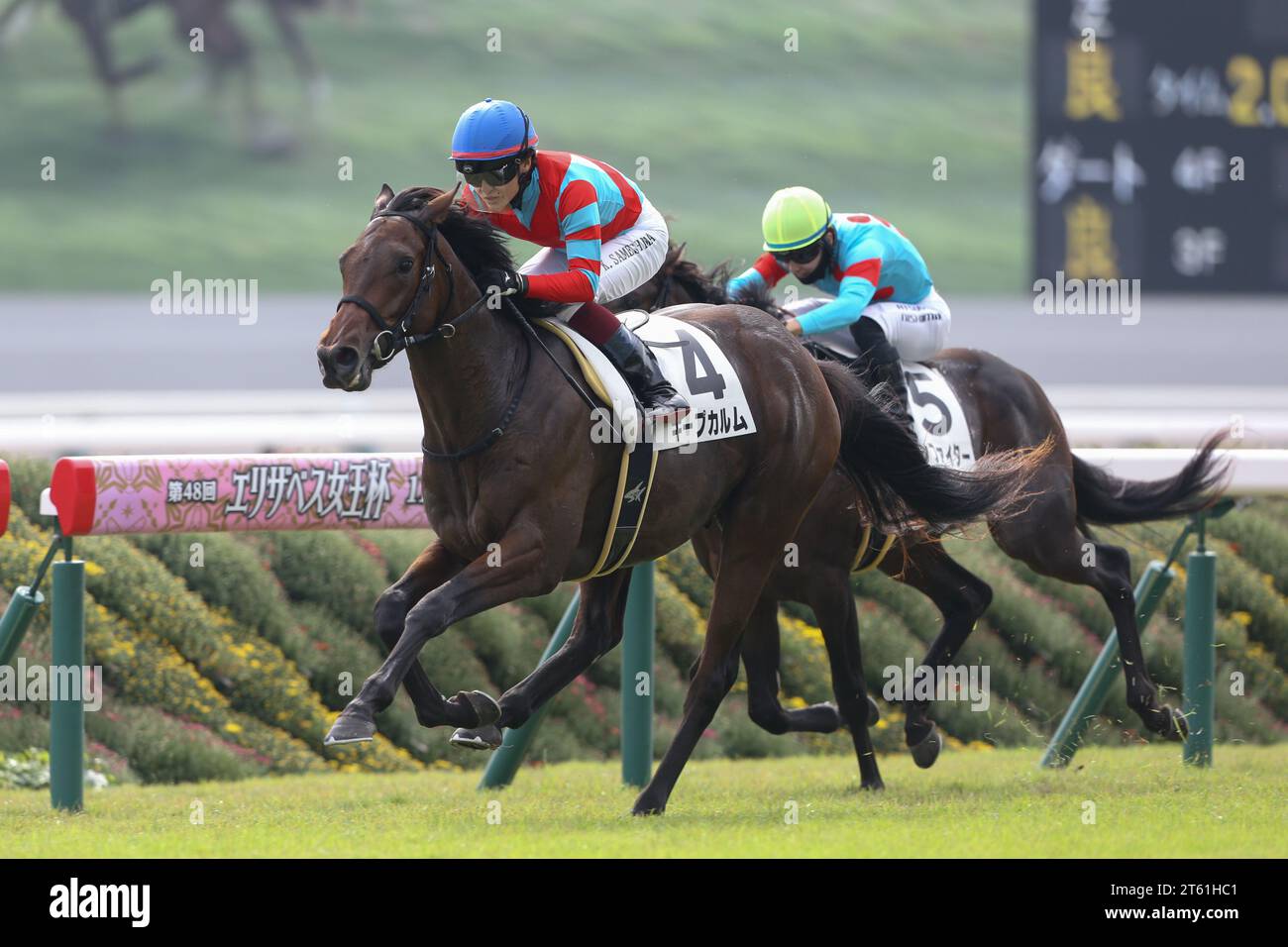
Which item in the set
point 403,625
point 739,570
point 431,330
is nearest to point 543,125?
point 739,570

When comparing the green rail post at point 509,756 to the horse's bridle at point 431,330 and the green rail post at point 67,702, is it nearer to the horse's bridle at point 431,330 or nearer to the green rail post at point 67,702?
the horse's bridle at point 431,330

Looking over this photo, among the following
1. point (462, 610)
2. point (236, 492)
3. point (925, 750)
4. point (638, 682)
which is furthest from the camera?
point (925, 750)

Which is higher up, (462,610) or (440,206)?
(440,206)

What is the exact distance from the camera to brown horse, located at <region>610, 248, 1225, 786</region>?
599 cm

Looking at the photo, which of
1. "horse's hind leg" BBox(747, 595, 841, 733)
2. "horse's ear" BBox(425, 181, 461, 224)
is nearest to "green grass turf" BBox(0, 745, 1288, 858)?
"horse's hind leg" BBox(747, 595, 841, 733)

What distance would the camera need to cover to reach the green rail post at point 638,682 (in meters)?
6.05

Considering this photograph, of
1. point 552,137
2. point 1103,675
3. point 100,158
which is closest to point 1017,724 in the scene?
point 1103,675

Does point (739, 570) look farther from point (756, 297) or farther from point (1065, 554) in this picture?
point (1065, 554)

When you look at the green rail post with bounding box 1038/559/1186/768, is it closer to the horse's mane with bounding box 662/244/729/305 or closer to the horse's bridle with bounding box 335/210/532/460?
the horse's mane with bounding box 662/244/729/305

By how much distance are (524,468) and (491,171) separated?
78 cm

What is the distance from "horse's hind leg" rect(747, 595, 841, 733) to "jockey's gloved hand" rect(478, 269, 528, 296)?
1525 mm

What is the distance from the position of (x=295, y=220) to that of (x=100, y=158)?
5.29 m

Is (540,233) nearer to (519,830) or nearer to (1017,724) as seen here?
(519,830)

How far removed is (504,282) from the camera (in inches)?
195
